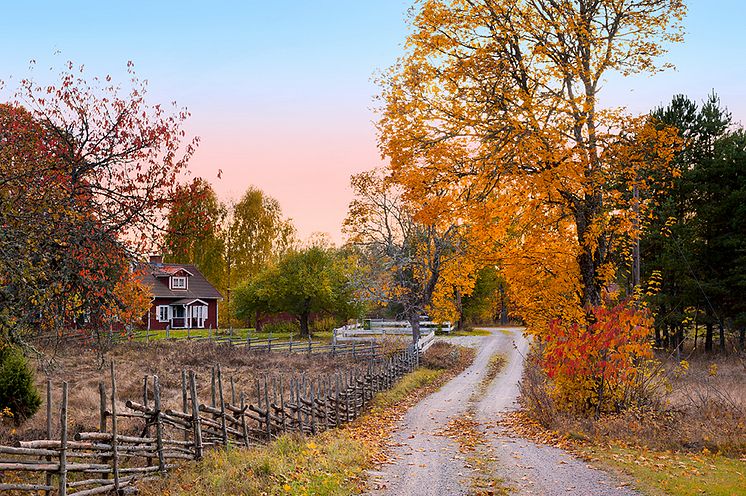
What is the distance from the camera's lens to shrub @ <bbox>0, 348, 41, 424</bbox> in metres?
16.4

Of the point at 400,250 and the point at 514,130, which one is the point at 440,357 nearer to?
the point at 400,250

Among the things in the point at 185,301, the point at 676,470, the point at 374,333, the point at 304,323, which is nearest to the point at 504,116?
the point at 676,470

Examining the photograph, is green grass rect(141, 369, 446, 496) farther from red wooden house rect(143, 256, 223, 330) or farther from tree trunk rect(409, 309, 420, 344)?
red wooden house rect(143, 256, 223, 330)

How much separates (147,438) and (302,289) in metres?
37.4

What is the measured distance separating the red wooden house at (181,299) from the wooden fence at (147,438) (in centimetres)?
4203

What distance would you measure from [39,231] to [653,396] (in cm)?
1381

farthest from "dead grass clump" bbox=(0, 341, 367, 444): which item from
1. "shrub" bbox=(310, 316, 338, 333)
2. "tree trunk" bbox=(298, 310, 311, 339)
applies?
"shrub" bbox=(310, 316, 338, 333)

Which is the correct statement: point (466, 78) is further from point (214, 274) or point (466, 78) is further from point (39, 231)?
point (214, 274)

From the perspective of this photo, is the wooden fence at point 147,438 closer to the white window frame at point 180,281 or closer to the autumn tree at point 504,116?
the autumn tree at point 504,116

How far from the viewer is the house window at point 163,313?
56.8 meters

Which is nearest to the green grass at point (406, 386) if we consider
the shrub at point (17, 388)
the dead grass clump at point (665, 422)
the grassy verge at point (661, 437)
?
the grassy verge at point (661, 437)

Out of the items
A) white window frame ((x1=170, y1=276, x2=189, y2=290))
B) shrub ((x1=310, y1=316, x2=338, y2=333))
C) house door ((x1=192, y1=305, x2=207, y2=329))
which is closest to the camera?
shrub ((x1=310, y1=316, x2=338, y2=333))

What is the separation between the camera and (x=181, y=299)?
5756cm

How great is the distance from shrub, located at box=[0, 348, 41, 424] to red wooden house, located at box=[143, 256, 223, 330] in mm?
39178
